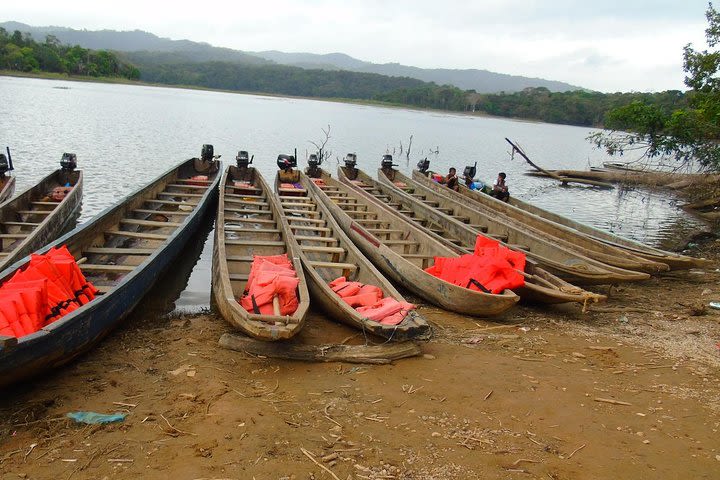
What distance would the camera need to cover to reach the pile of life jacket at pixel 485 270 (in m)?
6.77

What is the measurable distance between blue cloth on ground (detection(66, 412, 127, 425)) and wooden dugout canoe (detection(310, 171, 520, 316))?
13.6ft

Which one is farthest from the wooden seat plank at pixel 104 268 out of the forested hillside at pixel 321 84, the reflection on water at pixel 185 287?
the forested hillside at pixel 321 84

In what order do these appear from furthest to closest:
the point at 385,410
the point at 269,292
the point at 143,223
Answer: the point at 143,223, the point at 269,292, the point at 385,410

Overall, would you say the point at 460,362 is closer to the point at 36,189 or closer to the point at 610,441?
the point at 610,441

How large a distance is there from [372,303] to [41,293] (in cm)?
349

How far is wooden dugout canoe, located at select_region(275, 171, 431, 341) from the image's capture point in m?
5.36

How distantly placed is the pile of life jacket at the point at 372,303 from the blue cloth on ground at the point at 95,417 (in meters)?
2.58

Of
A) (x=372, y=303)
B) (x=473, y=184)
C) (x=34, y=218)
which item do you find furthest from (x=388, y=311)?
(x=473, y=184)

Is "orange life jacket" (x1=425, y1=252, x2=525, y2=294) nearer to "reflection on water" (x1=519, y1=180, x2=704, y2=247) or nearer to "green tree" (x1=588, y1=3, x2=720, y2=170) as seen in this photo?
"reflection on water" (x1=519, y1=180, x2=704, y2=247)

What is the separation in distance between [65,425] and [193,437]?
3.54 ft

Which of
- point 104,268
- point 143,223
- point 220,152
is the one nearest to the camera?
point 104,268

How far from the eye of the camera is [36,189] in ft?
35.3

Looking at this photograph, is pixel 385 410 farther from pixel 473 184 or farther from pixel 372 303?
pixel 473 184

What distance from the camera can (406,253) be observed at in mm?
9141
